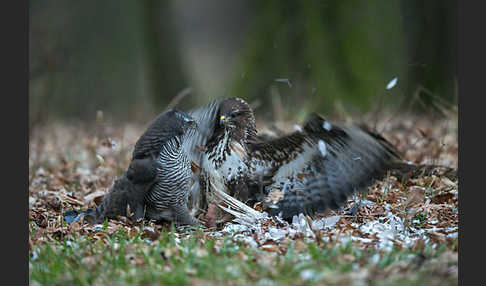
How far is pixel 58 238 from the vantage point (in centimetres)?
393

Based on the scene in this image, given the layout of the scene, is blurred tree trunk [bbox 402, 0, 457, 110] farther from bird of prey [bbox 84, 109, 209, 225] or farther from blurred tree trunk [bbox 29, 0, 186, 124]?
bird of prey [bbox 84, 109, 209, 225]

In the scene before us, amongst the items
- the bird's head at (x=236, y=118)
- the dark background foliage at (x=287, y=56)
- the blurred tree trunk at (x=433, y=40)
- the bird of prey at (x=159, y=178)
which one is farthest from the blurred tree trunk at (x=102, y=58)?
the blurred tree trunk at (x=433, y=40)

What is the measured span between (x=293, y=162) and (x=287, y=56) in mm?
5822

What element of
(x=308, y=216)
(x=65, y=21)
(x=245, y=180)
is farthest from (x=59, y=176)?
(x=65, y=21)

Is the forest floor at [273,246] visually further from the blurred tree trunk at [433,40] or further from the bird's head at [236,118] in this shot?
the blurred tree trunk at [433,40]

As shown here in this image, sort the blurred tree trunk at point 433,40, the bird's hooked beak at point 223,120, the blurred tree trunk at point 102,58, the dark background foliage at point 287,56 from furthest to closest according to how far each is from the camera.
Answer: the blurred tree trunk at point 102,58, the blurred tree trunk at point 433,40, the dark background foliage at point 287,56, the bird's hooked beak at point 223,120

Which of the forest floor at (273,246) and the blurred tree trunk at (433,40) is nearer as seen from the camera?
the forest floor at (273,246)

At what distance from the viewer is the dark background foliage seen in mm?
9664

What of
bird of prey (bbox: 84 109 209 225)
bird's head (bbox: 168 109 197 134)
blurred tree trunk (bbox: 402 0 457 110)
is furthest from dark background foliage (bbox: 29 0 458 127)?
bird of prey (bbox: 84 109 209 225)

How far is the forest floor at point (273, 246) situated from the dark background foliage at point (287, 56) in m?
3.17

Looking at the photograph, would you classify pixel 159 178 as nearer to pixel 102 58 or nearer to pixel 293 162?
pixel 293 162

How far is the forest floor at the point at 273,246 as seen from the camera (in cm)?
288

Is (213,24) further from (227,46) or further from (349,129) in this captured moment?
(349,129)

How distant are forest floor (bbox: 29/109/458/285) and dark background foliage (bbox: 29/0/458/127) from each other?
317 cm
